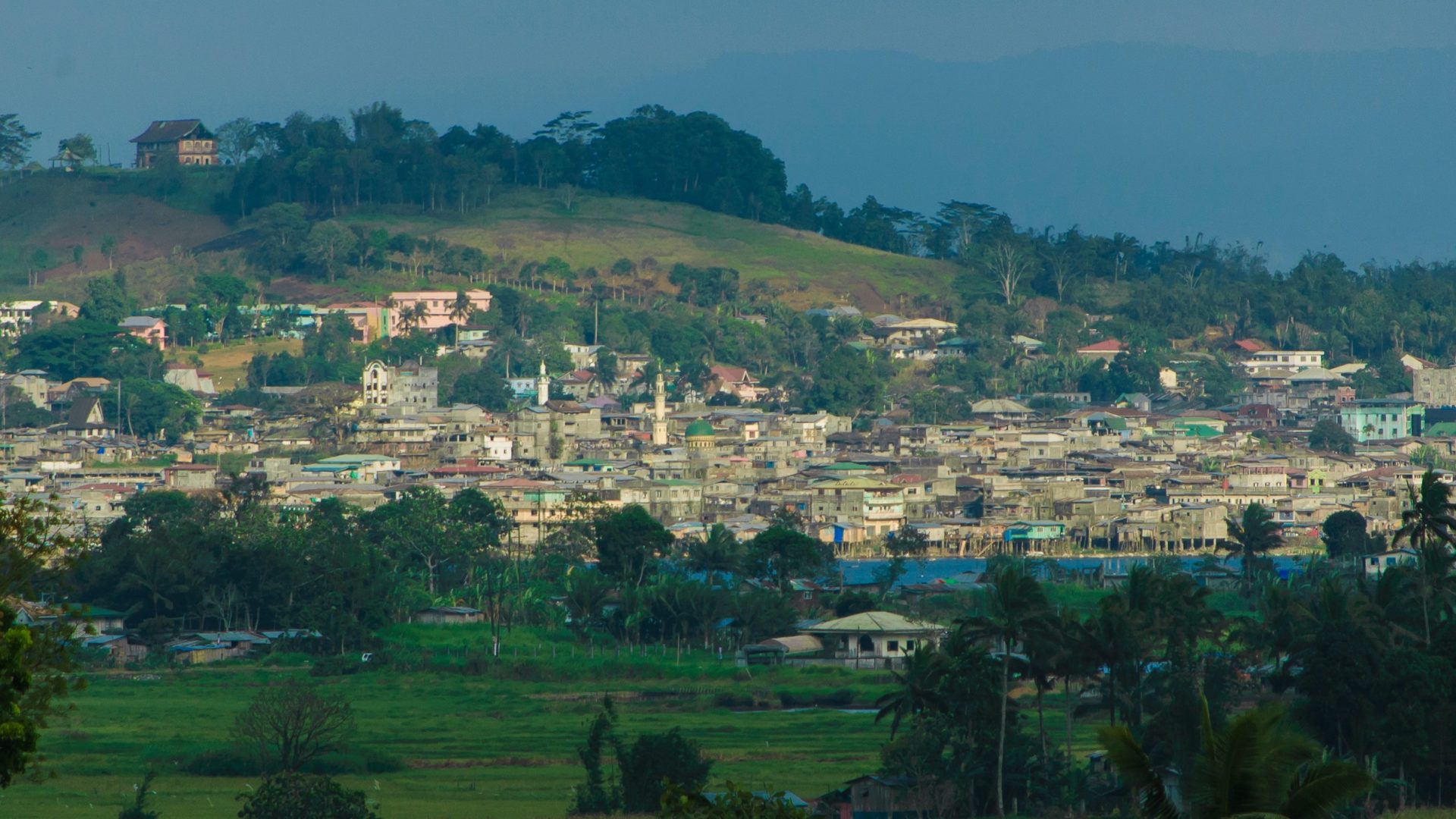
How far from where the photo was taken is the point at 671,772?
27.8m

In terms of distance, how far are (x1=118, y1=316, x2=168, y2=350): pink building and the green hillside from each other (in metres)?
9.46

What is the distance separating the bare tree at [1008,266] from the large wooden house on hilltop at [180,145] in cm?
4967

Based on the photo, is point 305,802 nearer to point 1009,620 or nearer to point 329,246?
point 1009,620

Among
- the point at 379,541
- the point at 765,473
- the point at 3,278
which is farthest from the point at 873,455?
the point at 3,278

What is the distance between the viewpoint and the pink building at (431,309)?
10450cm

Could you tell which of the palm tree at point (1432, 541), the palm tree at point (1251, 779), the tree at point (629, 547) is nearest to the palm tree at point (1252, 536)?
the tree at point (629, 547)

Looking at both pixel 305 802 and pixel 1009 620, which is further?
pixel 1009 620

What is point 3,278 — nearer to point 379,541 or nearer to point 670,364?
point 670,364

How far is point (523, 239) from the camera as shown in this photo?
387ft

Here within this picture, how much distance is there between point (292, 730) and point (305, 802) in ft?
20.7

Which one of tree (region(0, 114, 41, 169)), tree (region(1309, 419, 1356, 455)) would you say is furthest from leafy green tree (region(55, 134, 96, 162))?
tree (region(1309, 419, 1356, 455))

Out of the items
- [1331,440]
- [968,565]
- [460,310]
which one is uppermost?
[460,310]

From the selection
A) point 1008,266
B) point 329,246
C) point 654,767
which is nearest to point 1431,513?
point 654,767

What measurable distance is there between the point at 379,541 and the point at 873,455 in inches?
1205
